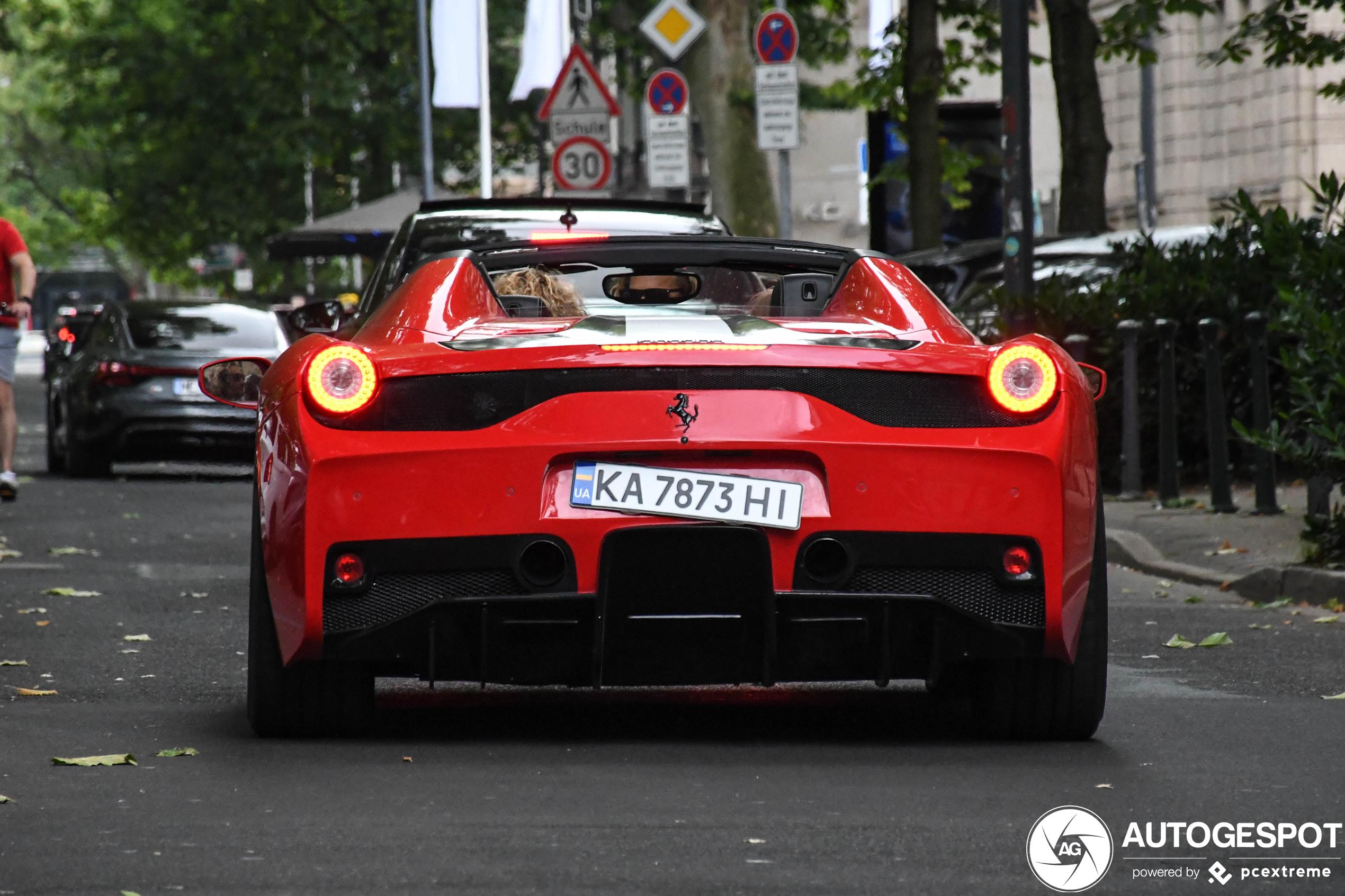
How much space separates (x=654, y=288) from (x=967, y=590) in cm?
174

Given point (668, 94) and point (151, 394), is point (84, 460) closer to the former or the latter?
point (151, 394)

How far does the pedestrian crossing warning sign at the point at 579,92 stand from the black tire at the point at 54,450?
4.58 metres

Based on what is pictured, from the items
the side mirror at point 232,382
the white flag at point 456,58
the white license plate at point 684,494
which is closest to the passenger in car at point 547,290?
the side mirror at point 232,382

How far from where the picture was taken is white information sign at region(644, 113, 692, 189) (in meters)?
21.4

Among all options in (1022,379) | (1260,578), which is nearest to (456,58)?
(1260,578)

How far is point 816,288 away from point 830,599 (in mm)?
1321

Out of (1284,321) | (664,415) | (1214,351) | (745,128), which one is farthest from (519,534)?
(745,128)

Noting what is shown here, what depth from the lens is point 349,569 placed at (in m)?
5.51

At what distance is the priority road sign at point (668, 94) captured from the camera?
2109cm

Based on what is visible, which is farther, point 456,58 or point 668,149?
point 456,58

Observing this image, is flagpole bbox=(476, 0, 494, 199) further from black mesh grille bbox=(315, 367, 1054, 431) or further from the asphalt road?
black mesh grille bbox=(315, 367, 1054, 431)

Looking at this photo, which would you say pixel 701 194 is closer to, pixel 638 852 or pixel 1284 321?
pixel 1284 321

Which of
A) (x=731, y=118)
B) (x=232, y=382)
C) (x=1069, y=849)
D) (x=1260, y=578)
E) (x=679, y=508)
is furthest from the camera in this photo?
(x=731, y=118)

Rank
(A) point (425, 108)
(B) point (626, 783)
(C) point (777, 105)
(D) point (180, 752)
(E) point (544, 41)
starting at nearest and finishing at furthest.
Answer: (B) point (626, 783) < (D) point (180, 752) < (C) point (777, 105) < (E) point (544, 41) < (A) point (425, 108)
